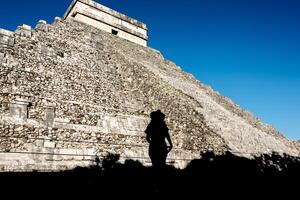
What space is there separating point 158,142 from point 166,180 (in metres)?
1.12

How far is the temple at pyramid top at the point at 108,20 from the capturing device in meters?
18.6

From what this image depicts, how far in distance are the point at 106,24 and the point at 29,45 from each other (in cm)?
933

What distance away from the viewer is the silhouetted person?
5.51m

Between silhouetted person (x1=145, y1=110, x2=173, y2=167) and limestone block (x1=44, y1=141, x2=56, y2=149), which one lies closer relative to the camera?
silhouetted person (x1=145, y1=110, x2=173, y2=167)

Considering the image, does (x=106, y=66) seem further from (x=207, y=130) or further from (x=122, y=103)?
(x=207, y=130)

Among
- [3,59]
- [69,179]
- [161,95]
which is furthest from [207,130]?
[3,59]

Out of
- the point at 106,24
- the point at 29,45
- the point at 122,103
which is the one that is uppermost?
the point at 106,24

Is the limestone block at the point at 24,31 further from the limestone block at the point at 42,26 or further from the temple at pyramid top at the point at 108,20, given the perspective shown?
the temple at pyramid top at the point at 108,20

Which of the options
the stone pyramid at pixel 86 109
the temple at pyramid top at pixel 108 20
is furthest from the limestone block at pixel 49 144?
the temple at pyramid top at pixel 108 20

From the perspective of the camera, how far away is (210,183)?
632cm

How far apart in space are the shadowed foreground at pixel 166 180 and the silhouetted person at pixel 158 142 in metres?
0.20

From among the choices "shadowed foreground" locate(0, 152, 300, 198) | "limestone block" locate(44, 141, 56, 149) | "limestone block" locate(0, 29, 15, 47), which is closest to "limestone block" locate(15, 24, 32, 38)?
"limestone block" locate(0, 29, 15, 47)

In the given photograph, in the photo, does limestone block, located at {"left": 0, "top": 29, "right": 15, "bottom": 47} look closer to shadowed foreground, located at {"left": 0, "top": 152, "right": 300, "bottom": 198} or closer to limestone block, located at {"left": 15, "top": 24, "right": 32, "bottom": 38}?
limestone block, located at {"left": 15, "top": 24, "right": 32, "bottom": 38}

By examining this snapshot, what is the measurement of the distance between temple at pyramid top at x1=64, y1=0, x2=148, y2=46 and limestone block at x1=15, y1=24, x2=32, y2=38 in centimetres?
741
